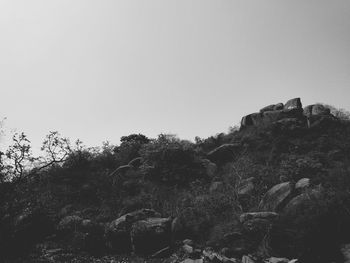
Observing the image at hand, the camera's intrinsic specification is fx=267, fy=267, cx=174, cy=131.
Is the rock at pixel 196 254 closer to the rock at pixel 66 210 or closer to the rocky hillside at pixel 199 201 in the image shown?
the rocky hillside at pixel 199 201

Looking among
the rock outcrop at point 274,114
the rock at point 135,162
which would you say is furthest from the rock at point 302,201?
the rock at point 135,162

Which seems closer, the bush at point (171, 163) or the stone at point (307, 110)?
the bush at point (171, 163)

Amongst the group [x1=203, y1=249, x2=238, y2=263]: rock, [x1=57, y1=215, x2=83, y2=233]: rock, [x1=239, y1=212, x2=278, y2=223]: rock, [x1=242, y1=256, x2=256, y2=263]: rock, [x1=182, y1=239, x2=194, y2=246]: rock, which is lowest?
[x1=242, y1=256, x2=256, y2=263]: rock

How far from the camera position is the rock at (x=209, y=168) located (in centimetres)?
2236

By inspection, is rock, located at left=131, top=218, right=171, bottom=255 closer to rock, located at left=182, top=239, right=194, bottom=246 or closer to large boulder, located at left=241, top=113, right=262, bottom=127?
rock, located at left=182, top=239, right=194, bottom=246

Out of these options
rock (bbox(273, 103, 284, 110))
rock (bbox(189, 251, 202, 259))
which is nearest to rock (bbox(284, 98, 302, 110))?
rock (bbox(273, 103, 284, 110))

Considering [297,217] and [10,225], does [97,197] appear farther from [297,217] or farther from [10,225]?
[297,217]

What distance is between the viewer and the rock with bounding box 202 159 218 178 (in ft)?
73.4

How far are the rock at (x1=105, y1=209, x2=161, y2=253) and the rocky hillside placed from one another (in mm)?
56

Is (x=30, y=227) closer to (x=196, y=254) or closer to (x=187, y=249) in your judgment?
(x=187, y=249)

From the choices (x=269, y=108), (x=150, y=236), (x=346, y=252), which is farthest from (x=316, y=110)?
(x=150, y=236)

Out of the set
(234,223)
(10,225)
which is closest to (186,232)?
(234,223)

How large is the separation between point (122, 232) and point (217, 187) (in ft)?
24.6

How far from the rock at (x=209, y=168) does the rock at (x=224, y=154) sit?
125 cm
